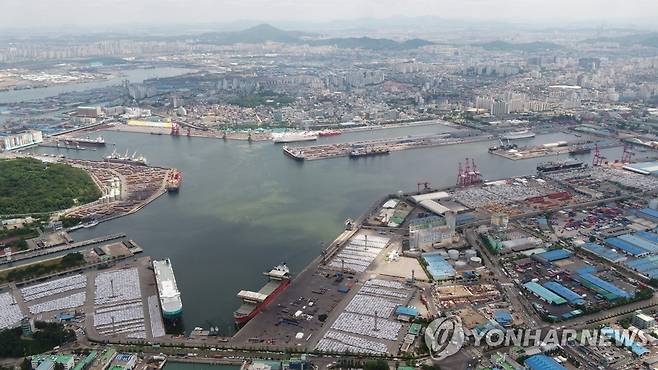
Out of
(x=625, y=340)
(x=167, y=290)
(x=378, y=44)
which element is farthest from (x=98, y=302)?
(x=378, y=44)

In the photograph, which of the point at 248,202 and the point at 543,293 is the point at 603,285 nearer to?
the point at 543,293

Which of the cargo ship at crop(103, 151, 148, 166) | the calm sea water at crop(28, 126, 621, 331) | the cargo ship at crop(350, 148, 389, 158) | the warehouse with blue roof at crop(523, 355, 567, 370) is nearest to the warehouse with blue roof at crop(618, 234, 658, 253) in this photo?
the warehouse with blue roof at crop(523, 355, 567, 370)

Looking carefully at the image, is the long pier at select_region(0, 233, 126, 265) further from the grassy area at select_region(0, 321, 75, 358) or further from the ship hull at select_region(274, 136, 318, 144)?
the ship hull at select_region(274, 136, 318, 144)

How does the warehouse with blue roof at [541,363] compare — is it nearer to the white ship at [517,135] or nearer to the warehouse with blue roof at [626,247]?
the warehouse with blue roof at [626,247]

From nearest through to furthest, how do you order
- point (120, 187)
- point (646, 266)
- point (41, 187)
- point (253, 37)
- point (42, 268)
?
1. point (646, 266)
2. point (42, 268)
3. point (41, 187)
4. point (120, 187)
5. point (253, 37)

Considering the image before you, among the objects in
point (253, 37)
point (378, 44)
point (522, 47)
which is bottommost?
point (522, 47)

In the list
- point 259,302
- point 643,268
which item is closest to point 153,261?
point 259,302
